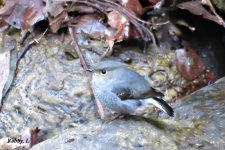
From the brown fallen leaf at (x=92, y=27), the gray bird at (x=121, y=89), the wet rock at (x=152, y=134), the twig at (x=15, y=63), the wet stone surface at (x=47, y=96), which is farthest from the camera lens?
the brown fallen leaf at (x=92, y=27)

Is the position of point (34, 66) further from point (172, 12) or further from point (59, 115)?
point (172, 12)

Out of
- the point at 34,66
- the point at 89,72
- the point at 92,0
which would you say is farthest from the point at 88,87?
the point at 92,0

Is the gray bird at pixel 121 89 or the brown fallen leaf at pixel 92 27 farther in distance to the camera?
the brown fallen leaf at pixel 92 27

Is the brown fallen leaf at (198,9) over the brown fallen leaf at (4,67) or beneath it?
over

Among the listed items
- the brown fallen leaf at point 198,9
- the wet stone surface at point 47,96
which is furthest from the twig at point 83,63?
the brown fallen leaf at point 198,9

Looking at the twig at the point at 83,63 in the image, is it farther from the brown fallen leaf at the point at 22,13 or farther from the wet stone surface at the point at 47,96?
the brown fallen leaf at the point at 22,13

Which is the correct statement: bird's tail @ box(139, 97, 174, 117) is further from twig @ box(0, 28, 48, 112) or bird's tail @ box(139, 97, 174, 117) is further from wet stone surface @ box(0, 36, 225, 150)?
twig @ box(0, 28, 48, 112)
